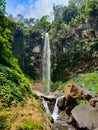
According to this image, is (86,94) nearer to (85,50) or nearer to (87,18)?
(85,50)

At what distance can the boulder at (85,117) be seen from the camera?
15.5m

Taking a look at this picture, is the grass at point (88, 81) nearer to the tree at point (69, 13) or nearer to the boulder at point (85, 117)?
the boulder at point (85, 117)

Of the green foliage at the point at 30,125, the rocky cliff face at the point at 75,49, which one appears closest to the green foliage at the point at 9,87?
the green foliage at the point at 30,125

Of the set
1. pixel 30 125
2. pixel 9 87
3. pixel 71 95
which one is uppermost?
pixel 9 87

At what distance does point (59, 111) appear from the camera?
77.2ft

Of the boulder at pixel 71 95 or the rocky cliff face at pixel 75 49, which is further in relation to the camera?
the rocky cliff face at pixel 75 49

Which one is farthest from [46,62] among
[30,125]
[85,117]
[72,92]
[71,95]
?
[30,125]

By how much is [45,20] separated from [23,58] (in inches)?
610

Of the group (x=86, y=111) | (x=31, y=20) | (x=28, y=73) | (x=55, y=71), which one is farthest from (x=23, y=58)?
(x=86, y=111)

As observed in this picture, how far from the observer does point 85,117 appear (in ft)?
54.0

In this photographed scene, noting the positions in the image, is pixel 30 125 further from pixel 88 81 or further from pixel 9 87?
pixel 88 81

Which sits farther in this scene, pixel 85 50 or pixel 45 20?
pixel 45 20

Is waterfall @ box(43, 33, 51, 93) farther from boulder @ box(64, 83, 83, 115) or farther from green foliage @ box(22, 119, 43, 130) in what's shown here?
green foliage @ box(22, 119, 43, 130)

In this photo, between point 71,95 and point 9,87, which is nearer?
point 9,87
